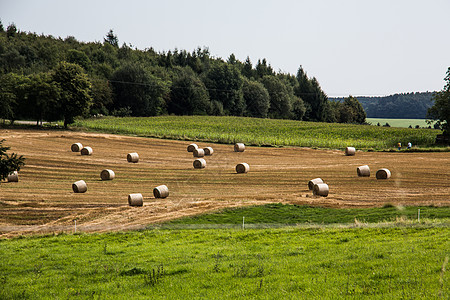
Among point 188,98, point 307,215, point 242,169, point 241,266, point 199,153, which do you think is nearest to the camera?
point 241,266

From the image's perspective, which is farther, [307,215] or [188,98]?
[188,98]

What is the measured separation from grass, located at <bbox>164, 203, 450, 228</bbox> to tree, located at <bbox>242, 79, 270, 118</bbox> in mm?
119925

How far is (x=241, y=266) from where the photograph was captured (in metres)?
13.4

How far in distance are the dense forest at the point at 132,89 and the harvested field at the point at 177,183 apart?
10996 millimetres

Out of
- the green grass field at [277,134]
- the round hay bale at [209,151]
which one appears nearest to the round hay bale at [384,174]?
the round hay bale at [209,151]

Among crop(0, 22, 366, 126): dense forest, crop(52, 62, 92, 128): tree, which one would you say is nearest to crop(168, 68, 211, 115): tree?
crop(0, 22, 366, 126): dense forest

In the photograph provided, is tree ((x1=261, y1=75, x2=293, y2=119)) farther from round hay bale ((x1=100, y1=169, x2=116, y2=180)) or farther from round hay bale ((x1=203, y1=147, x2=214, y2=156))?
round hay bale ((x1=100, y1=169, x2=116, y2=180))

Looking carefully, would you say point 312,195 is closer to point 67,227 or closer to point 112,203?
point 112,203

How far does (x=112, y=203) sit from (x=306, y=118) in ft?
458

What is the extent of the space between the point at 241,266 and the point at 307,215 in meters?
13.8

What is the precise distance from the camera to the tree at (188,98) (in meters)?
130

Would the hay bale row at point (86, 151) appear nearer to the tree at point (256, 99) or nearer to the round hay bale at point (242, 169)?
the round hay bale at point (242, 169)

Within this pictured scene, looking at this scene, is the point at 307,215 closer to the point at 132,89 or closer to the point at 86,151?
the point at 86,151

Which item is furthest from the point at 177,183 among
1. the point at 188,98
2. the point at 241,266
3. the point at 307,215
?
the point at 188,98
